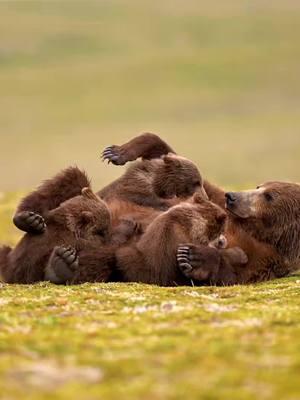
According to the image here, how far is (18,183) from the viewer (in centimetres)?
6731

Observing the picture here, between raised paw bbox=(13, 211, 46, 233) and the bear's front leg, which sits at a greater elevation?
raised paw bbox=(13, 211, 46, 233)

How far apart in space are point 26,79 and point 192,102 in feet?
73.8

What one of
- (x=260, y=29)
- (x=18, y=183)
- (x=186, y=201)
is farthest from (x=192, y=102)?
(x=186, y=201)

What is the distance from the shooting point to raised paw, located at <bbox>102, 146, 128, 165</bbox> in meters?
15.4

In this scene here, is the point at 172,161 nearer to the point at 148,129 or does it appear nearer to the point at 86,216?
the point at 86,216

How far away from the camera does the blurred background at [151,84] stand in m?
83.0

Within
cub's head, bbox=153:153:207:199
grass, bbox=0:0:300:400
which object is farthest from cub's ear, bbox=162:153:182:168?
grass, bbox=0:0:300:400

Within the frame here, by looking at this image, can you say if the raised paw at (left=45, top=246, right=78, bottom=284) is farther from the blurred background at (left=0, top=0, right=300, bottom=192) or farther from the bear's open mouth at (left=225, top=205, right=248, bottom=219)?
the blurred background at (left=0, top=0, right=300, bottom=192)

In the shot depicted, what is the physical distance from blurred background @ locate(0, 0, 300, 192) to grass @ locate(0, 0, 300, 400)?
27 centimetres

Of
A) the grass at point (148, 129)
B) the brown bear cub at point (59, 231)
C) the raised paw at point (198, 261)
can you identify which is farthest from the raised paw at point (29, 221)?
the raised paw at point (198, 261)

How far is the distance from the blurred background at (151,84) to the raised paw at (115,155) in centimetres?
4853

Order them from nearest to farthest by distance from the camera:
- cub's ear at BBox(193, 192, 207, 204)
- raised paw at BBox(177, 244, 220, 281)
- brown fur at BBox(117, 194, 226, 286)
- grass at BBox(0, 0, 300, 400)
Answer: grass at BBox(0, 0, 300, 400), raised paw at BBox(177, 244, 220, 281), brown fur at BBox(117, 194, 226, 286), cub's ear at BBox(193, 192, 207, 204)

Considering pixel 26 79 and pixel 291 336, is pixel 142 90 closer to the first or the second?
pixel 26 79

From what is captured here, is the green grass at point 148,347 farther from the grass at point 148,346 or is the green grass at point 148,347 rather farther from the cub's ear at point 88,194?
the cub's ear at point 88,194
